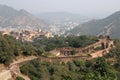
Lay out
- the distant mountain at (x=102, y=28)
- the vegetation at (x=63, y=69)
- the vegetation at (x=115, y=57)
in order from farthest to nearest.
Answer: the distant mountain at (x=102, y=28), the vegetation at (x=115, y=57), the vegetation at (x=63, y=69)

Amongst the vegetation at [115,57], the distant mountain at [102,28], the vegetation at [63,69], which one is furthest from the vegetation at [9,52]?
the distant mountain at [102,28]

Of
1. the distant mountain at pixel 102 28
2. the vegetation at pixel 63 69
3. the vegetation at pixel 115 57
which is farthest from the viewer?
the distant mountain at pixel 102 28

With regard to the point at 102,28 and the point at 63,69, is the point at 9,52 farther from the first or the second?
the point at 102,28

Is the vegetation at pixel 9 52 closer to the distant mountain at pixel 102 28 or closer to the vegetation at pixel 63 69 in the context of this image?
the vegetation at pixel 63 69

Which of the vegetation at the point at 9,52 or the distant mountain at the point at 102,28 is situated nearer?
the vegetation at the point at 9,52

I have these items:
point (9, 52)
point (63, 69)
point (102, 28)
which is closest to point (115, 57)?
point (63, 69)

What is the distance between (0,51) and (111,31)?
8597cm

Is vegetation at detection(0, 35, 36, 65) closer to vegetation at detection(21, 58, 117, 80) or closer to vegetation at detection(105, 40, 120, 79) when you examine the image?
vegetation at detection(21, 58, 117, 80)

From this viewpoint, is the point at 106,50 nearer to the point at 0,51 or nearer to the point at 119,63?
the point at 119,63

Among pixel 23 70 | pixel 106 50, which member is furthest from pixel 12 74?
pixel 106 50

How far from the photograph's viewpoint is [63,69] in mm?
28828

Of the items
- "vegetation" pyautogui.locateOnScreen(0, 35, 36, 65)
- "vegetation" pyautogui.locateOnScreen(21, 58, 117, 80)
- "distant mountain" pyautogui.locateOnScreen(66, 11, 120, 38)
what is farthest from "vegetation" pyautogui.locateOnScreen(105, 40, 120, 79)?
"distant mountain" pyautogui.locateOnScreen(66, 11, 120, 38)

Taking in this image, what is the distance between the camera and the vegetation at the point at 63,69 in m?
26.5

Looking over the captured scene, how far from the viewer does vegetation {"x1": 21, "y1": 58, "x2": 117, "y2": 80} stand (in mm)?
26453
